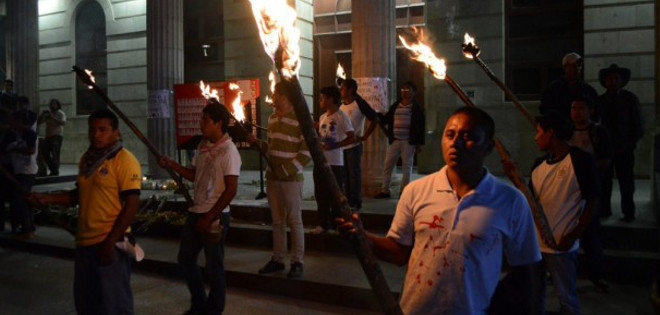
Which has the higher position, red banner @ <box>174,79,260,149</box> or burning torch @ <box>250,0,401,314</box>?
red banner @ <box>174,79,260,149</box>

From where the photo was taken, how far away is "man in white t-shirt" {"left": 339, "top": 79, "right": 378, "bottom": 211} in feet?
27.1

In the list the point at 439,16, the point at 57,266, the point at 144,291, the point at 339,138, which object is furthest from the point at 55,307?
Answer: the point at 439,16

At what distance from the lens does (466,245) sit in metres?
2.53

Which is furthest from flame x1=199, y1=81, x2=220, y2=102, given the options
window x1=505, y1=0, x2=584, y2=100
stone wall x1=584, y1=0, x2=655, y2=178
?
stone wall x1=584, y1=0, x2=655, y2=178

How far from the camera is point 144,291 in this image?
6855mm

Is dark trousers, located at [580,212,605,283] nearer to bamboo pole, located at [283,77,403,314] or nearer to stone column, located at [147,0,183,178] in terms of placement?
bamboo pole, located at [283,77,403,314]

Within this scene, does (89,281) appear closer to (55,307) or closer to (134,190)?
(134,190)

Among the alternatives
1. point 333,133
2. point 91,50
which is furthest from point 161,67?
point 333,133

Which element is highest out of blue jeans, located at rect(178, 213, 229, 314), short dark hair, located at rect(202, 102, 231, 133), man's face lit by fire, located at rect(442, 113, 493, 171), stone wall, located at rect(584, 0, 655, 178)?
stone wall, located at rect(584, 0, 655, 178)

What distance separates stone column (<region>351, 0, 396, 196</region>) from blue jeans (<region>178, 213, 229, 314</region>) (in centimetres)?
501

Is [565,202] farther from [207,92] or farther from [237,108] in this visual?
[207,92]

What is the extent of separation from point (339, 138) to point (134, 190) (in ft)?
11.5

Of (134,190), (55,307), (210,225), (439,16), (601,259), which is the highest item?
(439,16)

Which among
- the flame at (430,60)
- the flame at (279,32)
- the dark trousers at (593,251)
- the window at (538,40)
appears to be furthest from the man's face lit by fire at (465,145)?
the window at (538,40)
